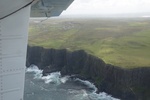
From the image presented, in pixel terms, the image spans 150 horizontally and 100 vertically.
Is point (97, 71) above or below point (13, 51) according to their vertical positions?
below

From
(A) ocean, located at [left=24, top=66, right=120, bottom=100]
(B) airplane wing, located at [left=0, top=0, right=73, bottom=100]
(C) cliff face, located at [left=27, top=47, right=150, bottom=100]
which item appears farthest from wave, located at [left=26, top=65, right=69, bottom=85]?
(B) airplane wing, located at [left=0, top=0, right=73, bottom=100]

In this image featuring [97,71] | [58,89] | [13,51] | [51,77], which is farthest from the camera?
[51,77]

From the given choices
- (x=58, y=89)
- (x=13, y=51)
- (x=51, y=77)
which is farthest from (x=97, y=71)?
(x=13, y=51)

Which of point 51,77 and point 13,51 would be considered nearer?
point 13,51

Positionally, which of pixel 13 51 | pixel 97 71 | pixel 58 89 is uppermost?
pixel 13 51

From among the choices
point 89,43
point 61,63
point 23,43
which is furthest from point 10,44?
point 89,43

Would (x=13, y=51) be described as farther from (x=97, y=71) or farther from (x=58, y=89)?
(x=97, y=71)

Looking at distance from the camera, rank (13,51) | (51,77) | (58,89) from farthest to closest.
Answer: (51,77) < (58,89) < (13,51)
